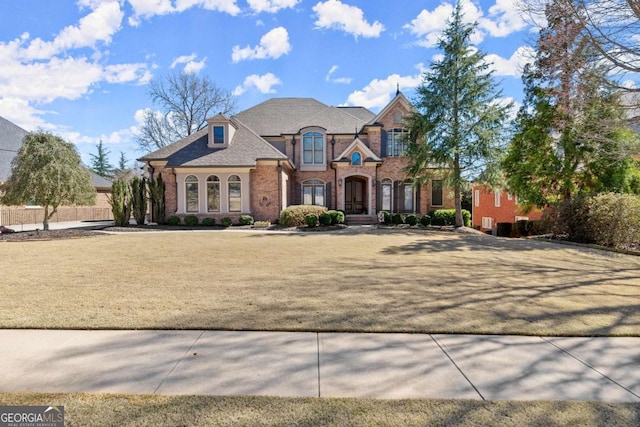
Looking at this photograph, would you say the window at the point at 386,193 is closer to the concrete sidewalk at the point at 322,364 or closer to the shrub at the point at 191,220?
the shrub at the point at 191,220

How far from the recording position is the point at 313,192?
25.2 metres

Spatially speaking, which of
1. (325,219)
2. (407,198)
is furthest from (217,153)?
(407,198)

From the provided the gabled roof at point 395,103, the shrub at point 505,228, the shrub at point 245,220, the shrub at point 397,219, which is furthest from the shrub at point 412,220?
the shrub at point 245,220

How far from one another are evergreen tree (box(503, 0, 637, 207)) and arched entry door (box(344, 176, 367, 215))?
10.8 metres

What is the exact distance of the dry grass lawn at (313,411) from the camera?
2.39 metres

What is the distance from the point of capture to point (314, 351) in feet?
11.7

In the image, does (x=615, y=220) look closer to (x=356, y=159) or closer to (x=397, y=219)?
(x=397, y=219)

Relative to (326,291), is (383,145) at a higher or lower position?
higher

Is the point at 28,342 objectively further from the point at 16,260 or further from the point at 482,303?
the point at 16,260

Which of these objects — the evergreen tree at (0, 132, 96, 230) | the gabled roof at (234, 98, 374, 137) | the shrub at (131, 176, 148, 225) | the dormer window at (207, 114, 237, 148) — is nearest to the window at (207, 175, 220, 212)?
the dormer window at (207, 114, 237, 148)

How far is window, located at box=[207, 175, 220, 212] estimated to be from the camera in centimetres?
2120

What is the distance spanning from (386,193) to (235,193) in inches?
428

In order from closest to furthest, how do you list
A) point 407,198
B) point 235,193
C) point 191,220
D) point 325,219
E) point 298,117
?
point 325,219 < point 191,220 < point 235,193 < point 407,198 < point 298,117

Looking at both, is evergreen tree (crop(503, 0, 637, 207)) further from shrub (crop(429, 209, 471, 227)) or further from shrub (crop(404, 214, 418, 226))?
shrub (crop(404, 214, 418, 226))
